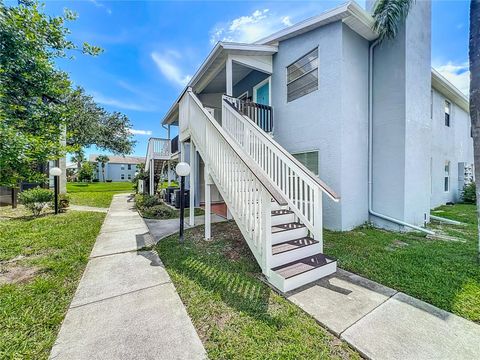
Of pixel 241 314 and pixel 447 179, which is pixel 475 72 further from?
pixel 447 179

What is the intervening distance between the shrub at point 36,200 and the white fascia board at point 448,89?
16.2 m

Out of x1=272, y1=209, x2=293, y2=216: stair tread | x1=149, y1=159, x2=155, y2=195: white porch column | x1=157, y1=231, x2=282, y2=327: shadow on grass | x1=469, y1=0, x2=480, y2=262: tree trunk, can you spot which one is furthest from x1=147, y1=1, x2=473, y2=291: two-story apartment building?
x1=149, y1=159, x2=155, y2=195: white porch column

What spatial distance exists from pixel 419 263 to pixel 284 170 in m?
2.93

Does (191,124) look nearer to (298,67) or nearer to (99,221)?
(298,67)

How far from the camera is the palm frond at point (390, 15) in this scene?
18.9 feet

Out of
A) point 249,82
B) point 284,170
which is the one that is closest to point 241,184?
point 284,170

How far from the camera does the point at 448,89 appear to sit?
989 centimetres

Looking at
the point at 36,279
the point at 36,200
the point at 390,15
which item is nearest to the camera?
the point at 36,279

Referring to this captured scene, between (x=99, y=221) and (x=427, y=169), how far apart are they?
11149 millimetres

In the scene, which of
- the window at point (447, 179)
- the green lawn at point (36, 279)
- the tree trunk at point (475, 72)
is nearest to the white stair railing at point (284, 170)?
the tree trunk at point (475, 72)

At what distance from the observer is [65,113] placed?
440cm

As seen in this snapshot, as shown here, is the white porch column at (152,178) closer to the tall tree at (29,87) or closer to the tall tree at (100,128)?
the tall tree at (29,87)

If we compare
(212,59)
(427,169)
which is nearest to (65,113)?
(212,59)

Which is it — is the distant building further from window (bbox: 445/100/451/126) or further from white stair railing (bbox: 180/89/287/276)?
window (bbox: 445/100/451/126)
